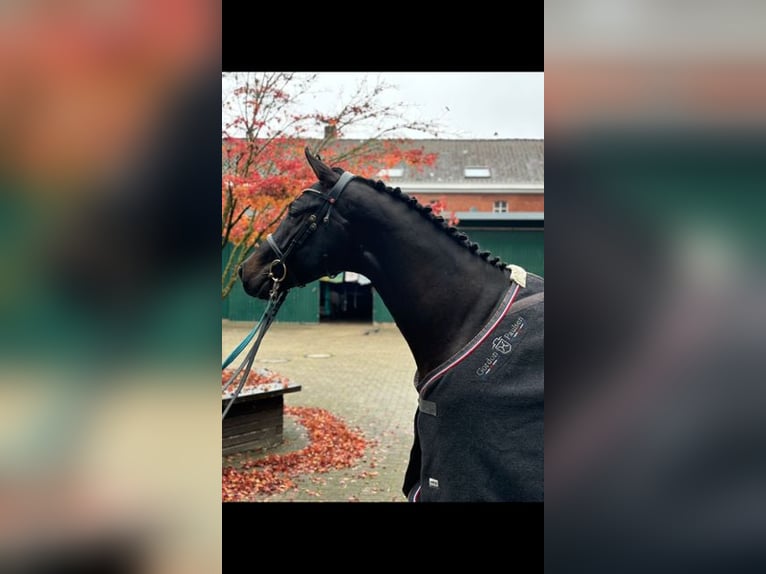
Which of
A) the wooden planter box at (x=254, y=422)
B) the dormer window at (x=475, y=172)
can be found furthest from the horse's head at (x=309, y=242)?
the dormer window at (x=475, y=172)

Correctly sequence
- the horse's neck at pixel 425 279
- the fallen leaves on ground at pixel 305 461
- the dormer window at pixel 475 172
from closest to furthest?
the horse's neck at pixel 425 279
the fallen leaves on ground at pixel 305 461
the dormer window at pixel 475 172

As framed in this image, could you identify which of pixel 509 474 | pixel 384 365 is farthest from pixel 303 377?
pixel 509 474

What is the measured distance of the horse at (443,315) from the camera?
202 cm

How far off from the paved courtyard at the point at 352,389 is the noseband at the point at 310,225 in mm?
2543

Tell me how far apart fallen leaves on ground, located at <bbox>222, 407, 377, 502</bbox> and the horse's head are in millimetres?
2334

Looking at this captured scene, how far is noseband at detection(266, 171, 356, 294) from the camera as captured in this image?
2.30 meters

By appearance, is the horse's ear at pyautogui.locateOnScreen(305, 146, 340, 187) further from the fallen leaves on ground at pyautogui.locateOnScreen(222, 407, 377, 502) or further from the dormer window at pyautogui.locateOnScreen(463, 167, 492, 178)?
the dormer window at pyautogui.locateOnScreen(463, 167, 492, 178)

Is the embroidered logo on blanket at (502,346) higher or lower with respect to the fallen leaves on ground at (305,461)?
higher

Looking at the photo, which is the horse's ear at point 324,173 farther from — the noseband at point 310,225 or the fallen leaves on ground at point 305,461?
the fallen leaves on ground at point 305,461

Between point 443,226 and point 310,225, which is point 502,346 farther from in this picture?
point 310,225

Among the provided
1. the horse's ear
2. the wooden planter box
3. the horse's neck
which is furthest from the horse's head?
the wooden planter box
